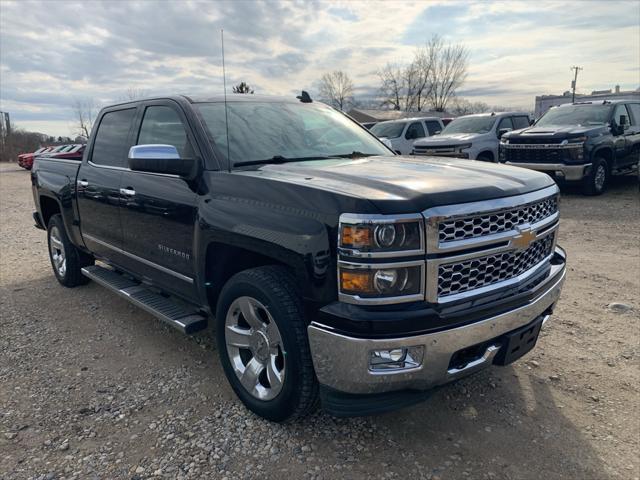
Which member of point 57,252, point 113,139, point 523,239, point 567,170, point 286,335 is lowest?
point 57,252

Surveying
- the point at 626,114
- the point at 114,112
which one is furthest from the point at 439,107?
the point at 114,112

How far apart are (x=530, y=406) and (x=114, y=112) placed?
13.6 ft

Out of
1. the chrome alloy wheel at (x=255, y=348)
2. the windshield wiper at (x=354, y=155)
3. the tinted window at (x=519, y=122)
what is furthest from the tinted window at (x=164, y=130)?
the tinted window at (x=519, y=122)

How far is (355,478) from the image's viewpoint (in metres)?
2.46

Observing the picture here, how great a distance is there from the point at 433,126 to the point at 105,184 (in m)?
13.3

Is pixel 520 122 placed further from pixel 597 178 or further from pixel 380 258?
pixel 380 258

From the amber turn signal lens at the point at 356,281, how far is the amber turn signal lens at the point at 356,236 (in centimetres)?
12

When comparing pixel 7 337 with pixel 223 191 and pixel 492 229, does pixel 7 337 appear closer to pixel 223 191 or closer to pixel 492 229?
pixel 223 191

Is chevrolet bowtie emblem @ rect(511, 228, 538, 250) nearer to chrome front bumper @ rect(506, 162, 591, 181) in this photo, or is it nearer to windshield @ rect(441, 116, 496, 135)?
chrome front bumper @ rect(506, 162, 591, 181)

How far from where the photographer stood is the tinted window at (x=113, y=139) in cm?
426

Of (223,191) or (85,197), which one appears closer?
(223,191)

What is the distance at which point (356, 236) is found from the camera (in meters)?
2.24

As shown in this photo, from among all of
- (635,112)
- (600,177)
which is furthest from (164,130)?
(635,112)

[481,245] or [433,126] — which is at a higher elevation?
[433,126]
